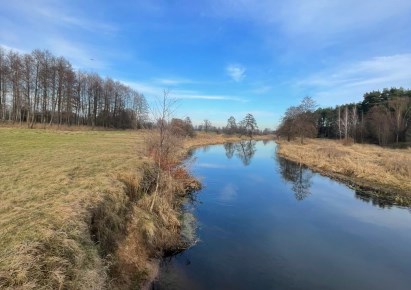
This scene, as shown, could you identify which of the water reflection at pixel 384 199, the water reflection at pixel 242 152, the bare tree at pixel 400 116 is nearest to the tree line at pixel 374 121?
the bare tree at pixel 400 116

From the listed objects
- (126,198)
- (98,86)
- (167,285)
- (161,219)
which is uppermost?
(98,86)

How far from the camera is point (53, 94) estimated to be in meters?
57.3

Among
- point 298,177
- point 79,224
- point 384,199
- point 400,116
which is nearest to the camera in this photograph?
point 79,224

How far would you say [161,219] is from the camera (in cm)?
1180

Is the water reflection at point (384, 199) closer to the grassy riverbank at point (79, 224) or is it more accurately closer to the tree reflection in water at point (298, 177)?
the tree reflection in water at point (298, 177)

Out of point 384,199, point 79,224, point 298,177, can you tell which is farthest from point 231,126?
point 79,224

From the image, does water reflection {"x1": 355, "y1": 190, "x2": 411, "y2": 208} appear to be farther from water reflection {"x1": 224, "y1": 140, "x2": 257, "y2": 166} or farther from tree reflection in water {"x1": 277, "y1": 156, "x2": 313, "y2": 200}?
water reflection {"x1": 224, "y1": 140, "x2": 257, "y2": 166}

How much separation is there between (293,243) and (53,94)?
56008 mm

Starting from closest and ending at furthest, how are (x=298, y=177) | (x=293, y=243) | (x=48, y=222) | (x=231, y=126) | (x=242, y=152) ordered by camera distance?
(x=48, y=222) < (x=293, y=243) < (x=298, y=177) < (x=242, y=152) < (x=231, y=126)

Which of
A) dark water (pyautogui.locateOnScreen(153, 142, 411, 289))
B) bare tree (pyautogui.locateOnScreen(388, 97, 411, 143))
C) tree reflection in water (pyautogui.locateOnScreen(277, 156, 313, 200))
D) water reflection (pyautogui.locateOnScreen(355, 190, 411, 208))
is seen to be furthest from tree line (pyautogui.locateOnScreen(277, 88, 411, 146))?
dark water (pyautogui.locateOnScreen(153, 142, 411, 289))

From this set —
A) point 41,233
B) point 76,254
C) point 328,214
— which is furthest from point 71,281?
point 328,214

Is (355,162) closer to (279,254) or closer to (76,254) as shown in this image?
(279,254)

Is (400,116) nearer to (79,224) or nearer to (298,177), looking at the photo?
(298,177)

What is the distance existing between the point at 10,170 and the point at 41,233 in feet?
23.5
